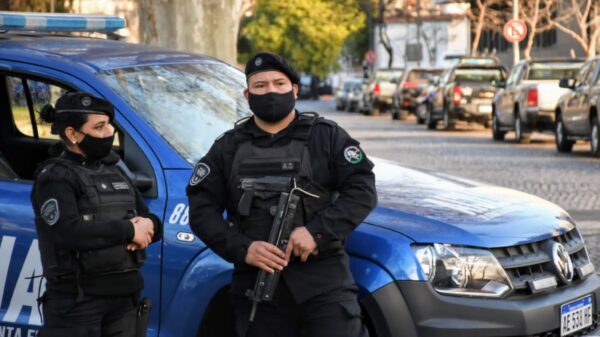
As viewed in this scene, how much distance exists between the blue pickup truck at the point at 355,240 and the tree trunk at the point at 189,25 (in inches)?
334

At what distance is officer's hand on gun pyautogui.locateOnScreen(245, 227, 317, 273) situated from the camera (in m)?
4.62

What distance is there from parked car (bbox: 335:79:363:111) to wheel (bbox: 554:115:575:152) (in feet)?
101

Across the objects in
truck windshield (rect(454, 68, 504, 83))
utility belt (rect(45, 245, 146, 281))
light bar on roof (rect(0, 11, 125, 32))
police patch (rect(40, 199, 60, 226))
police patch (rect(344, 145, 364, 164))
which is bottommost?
truck windshield (rect(454, 68, 504, 83))

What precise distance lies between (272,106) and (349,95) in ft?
179

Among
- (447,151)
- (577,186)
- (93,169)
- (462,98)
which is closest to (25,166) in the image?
(93,169)

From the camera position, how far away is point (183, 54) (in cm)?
672

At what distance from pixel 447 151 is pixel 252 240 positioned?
2050 centimetres

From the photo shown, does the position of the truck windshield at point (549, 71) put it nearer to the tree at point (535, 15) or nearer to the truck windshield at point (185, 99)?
the truck windshield at point (185, 99)

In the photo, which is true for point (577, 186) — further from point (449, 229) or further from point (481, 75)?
point (481, 75)

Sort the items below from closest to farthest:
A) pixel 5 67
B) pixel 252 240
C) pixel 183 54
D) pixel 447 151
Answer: pixel 252 240
pixel 5 67
pixel 183 54
pixel 447 151

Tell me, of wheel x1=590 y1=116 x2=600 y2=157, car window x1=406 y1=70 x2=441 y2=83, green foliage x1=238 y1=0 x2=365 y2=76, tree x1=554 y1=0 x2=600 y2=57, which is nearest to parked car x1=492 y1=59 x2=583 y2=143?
wheel x1=590 y1=116 x2=600 y2=157

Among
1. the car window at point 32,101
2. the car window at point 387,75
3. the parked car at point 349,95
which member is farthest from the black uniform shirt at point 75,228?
the parked car at point 349,95

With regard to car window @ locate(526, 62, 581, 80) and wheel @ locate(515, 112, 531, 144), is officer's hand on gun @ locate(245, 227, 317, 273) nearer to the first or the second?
wheel @ locate(515, 112, 531, 144)

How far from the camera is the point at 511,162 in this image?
21.7 m
